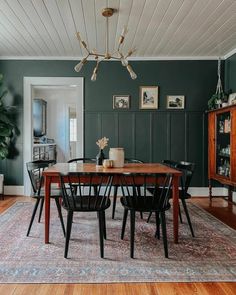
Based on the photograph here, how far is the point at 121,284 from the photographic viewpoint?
2.03 m

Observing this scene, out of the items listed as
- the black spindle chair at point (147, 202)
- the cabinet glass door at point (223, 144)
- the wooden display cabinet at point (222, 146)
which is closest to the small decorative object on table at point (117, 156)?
the black spindle chair at point (147, 202)

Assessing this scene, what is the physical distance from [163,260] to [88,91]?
3.50 m

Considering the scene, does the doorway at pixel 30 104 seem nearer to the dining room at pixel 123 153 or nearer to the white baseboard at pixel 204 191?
the dining room at pixel 123 153

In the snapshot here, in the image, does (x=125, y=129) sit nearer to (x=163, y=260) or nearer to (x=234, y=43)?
(x=234, y=43)

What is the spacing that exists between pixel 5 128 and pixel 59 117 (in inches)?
145

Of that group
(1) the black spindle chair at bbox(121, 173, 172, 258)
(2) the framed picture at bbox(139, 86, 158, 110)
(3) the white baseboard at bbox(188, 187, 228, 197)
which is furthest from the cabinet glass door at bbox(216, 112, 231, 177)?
(1) the black spindle chair at bbox(121, 173, 172, 258)

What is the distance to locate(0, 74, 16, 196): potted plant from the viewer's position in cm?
480

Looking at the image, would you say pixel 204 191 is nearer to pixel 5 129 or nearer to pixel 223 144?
pixel 223 144

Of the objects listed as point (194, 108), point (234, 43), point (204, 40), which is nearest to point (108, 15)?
point (204, 40)

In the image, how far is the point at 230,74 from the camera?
16.1 ft

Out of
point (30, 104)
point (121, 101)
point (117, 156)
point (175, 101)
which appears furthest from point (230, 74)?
point (30, 104)

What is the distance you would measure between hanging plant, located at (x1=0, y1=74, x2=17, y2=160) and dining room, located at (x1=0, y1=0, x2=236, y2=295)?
25 millimetres

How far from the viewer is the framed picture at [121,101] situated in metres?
5.13

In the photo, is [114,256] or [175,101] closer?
[114,256]
